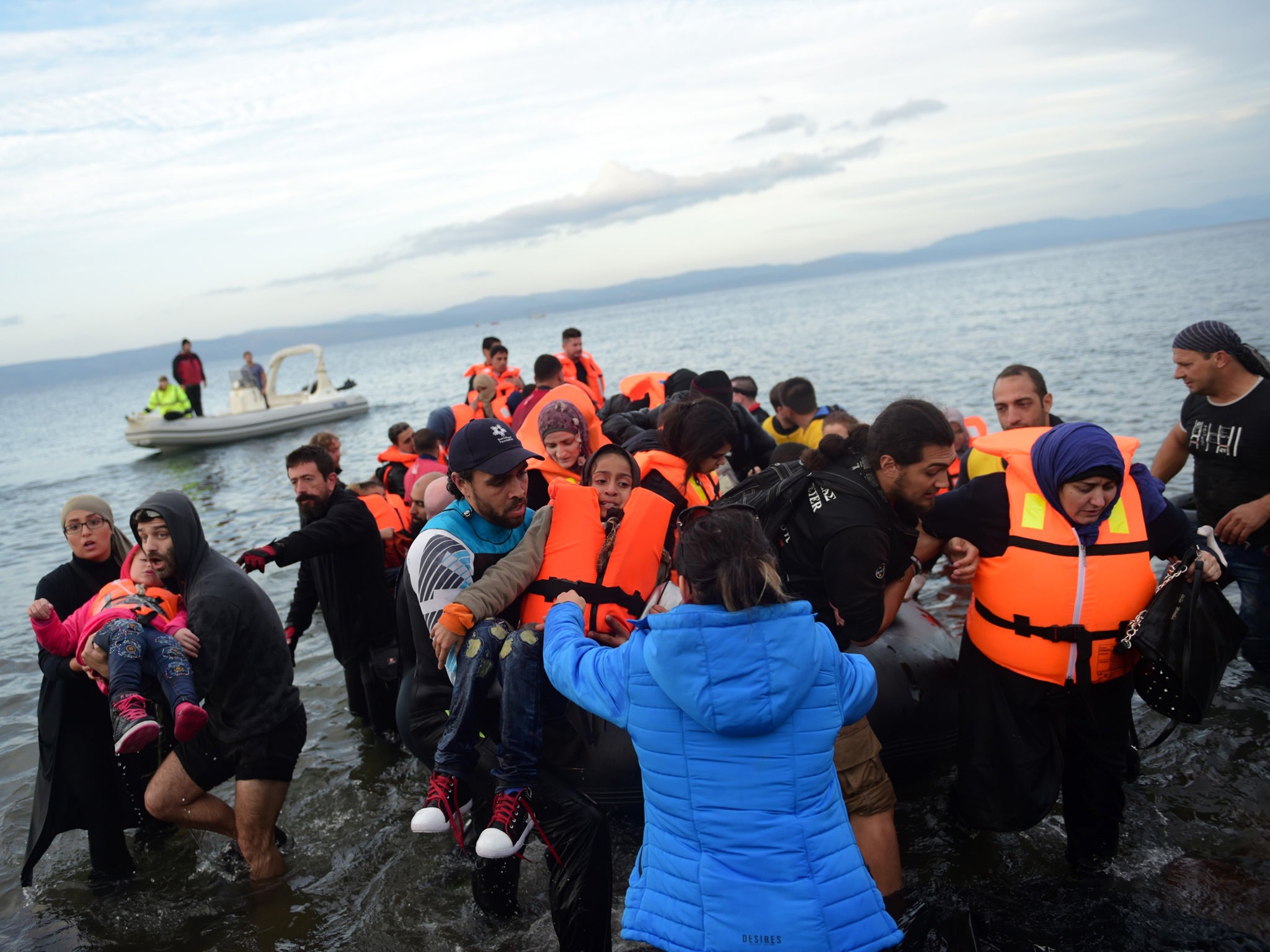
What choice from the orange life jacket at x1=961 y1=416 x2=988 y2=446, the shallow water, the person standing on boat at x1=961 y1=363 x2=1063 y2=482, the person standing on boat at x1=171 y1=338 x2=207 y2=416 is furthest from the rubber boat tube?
the person standing on boat at x1=171 y1=338 x2=207 y2=416

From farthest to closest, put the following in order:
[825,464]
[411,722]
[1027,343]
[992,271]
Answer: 1. [992,271]
2. [1027,343]
3. [411,722]
4. [825,464]

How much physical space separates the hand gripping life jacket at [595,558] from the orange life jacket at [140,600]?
6.00 feet

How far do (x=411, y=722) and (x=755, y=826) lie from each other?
6.39 feet

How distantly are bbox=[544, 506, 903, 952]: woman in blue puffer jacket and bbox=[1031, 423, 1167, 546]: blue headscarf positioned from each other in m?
1.34

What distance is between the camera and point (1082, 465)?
2.97m

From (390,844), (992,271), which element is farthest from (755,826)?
(992,271)

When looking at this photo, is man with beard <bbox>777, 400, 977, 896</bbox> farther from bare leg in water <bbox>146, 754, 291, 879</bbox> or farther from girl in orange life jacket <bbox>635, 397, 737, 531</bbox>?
bare leg in water <bbox>146, 754, 291, 879</bbox>

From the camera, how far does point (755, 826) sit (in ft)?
7.00

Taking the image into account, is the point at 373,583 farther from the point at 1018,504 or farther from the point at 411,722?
the point at 1018,504

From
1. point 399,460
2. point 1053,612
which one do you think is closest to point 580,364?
point 399,460

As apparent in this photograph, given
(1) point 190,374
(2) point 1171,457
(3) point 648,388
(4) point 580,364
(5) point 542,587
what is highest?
(1) point 190,374

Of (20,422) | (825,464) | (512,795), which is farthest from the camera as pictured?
(20,422)

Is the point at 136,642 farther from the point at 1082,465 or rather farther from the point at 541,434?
the point at 1082,465

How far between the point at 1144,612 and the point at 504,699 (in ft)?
7.89
